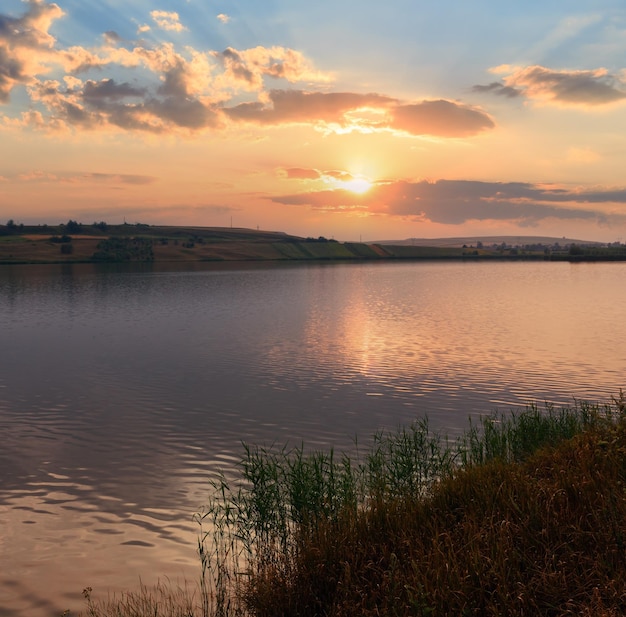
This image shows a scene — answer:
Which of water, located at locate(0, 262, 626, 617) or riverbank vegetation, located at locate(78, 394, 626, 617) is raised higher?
riverbank vegetation, located at locate(78, 394, 626, 617)

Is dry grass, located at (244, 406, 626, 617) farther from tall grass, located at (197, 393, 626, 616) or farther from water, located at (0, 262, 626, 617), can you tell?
water, located at (0, 262, 626, 617)

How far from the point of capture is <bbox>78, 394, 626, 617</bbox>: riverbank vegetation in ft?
30.8

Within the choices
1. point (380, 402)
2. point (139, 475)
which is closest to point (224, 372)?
point (380, 402)

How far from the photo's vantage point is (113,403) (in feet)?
105

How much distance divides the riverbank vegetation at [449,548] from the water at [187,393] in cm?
206

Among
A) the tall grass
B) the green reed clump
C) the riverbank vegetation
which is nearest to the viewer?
the riverbank vegetation

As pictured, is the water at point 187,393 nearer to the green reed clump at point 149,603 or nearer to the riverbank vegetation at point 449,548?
the green reed clump at point 149,603

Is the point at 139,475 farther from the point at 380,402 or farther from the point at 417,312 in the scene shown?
the point at 417,312

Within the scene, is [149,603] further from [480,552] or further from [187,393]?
[187,393]

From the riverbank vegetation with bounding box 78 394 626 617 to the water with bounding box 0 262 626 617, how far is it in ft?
6.75

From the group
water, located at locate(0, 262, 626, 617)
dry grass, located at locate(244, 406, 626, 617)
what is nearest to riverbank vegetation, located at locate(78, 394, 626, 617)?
dry grass, located at locate(244, 406, 626, 617)

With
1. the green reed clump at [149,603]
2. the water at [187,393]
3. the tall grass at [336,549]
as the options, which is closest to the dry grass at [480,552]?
the tall grass at [336,549]

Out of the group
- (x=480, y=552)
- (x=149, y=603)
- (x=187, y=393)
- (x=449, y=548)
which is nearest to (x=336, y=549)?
(x=449, y=548)

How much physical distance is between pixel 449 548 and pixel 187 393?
2573cm
